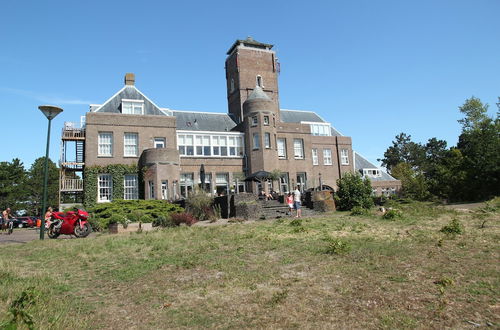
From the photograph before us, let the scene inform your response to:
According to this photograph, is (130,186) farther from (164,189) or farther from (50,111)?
(50,111)

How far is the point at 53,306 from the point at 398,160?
9439 cm

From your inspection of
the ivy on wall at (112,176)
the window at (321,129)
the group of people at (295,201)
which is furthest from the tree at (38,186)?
the group of people at (295,201)

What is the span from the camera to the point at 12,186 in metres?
57.3

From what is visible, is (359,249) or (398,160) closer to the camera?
(359,249)

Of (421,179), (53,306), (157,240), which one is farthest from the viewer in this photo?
(421,179)

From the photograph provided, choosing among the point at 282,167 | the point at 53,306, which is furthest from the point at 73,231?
the point at 282,167

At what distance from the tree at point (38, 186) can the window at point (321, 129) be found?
4494 cm

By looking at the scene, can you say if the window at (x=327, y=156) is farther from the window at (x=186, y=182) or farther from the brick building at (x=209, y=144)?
the window at (x=186, y=182)

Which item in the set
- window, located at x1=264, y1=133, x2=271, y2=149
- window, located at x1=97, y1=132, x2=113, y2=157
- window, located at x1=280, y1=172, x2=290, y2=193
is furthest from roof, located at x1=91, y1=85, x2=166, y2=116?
window, located at x1=280, y1=172, x2=290, y2=193

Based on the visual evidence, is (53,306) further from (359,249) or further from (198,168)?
(198,168)

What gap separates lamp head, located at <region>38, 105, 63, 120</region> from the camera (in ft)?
45.6

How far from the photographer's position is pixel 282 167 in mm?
37906

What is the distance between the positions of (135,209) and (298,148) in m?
20.8

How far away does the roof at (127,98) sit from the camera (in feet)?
109
